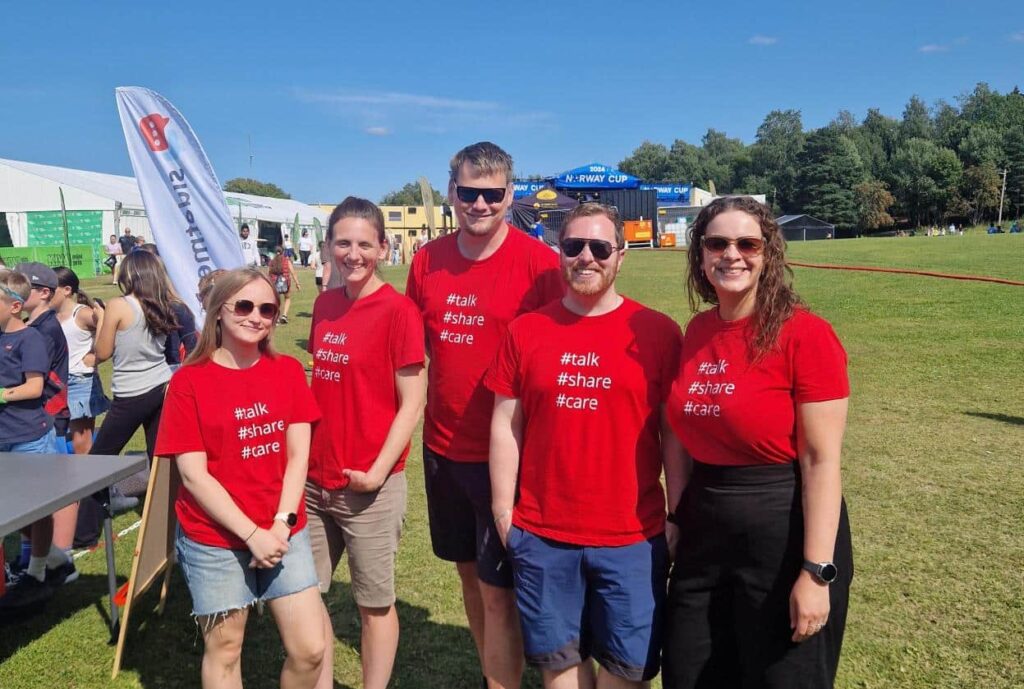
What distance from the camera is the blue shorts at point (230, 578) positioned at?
8.33 ft

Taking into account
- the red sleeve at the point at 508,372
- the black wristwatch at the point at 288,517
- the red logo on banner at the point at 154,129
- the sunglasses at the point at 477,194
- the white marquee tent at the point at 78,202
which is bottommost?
the black wristwatch at the point at 288,517

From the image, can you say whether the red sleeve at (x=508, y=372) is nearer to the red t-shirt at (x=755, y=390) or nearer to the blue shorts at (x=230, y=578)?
the red t-shirt at (x=755, y=390)

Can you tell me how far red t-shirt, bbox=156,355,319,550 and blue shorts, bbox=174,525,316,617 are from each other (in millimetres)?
42

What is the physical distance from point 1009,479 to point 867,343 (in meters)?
6.51

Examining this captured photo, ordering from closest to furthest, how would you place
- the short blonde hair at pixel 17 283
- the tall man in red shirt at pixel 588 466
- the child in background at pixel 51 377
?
the tall man in red shirt at pixel 588 466 → the child in background at pixel 51 377 → the short blonde hair at pixel 17 283

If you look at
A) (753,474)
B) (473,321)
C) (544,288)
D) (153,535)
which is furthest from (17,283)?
(753,474)

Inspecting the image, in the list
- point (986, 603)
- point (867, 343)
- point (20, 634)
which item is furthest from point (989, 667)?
point (867, 343)

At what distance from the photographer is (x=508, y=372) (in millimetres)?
2424

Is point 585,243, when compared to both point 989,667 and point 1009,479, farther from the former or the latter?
point 1009,479

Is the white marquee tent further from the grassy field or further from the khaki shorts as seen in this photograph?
the khaki shorts

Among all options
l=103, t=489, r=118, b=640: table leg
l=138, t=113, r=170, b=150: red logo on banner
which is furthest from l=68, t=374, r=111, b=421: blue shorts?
l=103, t=489, r=118, b=640: table leg

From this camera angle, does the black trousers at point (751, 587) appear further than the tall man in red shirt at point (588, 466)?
No

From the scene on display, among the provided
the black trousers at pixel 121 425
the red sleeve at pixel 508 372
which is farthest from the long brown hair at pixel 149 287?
the red sleeve at pixel 508 372

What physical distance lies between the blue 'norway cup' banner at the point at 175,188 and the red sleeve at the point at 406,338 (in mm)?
3522
